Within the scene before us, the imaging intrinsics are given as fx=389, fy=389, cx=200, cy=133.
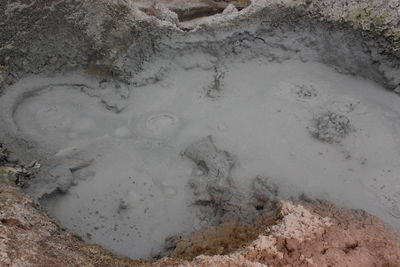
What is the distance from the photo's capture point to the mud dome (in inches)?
290

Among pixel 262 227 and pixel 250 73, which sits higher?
pixel 250 73

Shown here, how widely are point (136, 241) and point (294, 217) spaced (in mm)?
2941

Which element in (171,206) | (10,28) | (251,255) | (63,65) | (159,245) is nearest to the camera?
(251,255)

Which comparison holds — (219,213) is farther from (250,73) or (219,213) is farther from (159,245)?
(250,73)

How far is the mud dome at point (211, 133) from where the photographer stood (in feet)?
24.1

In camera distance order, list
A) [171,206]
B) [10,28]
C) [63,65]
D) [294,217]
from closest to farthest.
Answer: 1. [294,217]
2. [171,206]
3. [10,28]
4. [63,65]

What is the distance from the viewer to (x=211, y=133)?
869 centimetres

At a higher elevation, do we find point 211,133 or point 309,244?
point 309,244

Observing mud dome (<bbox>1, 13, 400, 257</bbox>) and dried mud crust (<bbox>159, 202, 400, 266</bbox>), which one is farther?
mud dome (<bbox>1, 13, 400, 257</bbox>)

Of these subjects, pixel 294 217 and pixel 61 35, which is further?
pixel 61 35

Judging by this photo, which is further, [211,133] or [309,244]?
[211,133]

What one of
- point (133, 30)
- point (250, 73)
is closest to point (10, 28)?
point (133, 30)

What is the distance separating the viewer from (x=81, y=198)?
7.53 meters

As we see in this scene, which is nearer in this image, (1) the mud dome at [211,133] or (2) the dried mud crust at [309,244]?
(2) the dried mud crust at [309,244]
